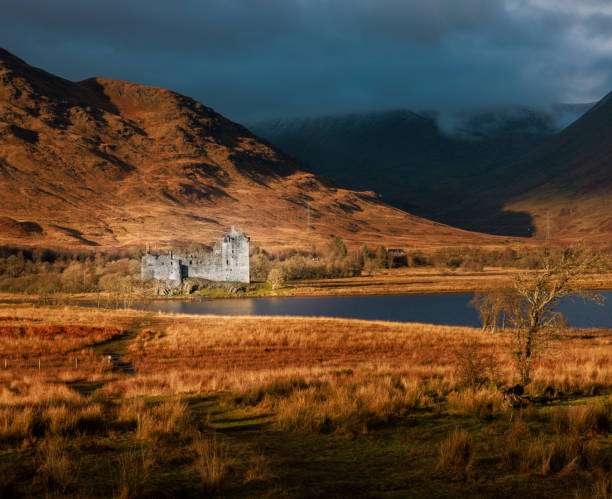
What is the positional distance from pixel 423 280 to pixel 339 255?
45738mm

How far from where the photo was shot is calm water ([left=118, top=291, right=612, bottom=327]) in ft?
224

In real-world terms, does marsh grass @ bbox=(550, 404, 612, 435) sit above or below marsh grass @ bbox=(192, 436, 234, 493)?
below

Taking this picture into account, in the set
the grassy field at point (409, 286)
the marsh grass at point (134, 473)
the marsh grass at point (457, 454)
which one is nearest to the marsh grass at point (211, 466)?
the marsh grass at point (134, 473)

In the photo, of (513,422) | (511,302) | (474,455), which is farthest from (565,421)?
(511,302)

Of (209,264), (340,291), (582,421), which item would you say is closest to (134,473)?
(582,421)

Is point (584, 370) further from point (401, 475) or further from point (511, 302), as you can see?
point (511, 302)

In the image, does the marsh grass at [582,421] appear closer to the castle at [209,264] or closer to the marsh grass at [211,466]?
the marsh grass at [211,466]

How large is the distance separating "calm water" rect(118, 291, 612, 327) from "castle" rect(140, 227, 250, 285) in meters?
19.5

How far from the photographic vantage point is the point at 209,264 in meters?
124

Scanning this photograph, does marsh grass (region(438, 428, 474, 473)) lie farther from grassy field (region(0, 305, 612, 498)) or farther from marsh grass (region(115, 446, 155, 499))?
marsh grass (region(115, 446, 155, 499))

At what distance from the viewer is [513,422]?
11.6 m

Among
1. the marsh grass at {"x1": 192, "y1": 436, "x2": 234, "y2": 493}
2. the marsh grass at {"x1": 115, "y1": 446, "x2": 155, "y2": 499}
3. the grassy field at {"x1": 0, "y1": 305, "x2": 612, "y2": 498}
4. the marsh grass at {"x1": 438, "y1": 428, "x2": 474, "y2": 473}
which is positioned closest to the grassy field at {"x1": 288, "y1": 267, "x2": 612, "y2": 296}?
the grassy field at {"x1": 0, "y1": 305, "x2": 612, "y2": 498}

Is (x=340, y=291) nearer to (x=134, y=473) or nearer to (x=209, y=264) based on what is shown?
(x=209, y=264)

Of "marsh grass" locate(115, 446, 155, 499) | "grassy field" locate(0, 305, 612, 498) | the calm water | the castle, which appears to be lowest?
the calm water
